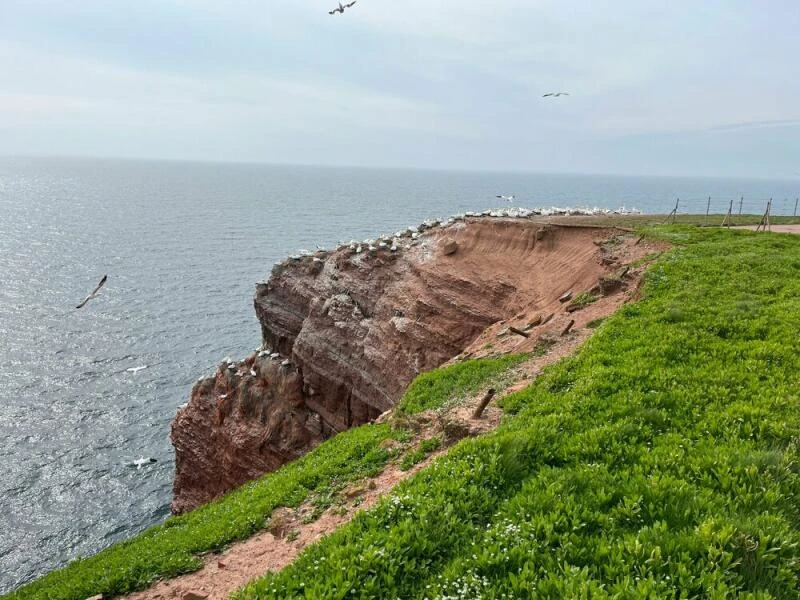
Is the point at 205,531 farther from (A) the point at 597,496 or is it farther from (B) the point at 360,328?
(B) the point at 360,328

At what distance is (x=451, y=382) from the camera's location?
17531mm

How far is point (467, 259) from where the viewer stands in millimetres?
30047

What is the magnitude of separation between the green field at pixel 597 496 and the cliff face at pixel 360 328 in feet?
42.1

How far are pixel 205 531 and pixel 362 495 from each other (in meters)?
3.65

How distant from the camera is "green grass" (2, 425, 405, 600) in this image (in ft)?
34.4

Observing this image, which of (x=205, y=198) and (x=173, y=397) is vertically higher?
(x=205, y=198)

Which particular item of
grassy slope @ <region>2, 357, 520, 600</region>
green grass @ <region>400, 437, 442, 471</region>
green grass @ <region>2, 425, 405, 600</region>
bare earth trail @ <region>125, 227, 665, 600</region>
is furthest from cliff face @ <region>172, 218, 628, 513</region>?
green grass @ <region>400, 437, 442, 471</region>

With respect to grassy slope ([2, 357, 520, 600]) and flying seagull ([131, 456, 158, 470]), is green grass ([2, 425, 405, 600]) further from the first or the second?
flying seagull ([131, 456, 158, 470])

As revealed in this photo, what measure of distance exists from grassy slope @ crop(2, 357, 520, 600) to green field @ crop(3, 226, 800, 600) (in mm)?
56

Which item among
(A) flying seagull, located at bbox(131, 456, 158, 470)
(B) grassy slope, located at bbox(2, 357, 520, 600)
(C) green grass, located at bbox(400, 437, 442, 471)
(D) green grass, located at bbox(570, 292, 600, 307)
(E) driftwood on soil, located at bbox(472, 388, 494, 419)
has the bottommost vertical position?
(A) flying seagull, located at bbox(131, 456, 158, 470)

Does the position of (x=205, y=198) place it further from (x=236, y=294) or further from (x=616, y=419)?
(x=616, y=419)

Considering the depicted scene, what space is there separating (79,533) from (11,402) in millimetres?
15491

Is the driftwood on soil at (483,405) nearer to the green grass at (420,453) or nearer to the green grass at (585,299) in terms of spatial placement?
the green grass at (420,453)

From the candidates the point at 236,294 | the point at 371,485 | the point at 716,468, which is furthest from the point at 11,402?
the point at 716,468
